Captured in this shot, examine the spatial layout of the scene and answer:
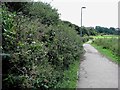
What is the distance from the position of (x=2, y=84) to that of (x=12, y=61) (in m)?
0.62

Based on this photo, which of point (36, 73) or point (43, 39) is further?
point (43, 39)

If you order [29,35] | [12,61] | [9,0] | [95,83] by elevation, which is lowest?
[95,83]

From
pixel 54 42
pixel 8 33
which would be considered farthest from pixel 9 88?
pixel 54 42

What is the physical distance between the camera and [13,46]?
280 inches

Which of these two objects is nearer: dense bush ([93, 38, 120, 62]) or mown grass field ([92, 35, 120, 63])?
mown grass field ([92, 35, 120, 63])

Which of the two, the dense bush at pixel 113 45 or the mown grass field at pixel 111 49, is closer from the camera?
the mown grass field at pixel 111 49

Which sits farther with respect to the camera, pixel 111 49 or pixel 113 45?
pixel 111 49

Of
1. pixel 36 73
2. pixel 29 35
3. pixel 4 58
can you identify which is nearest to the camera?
pixel 4 58

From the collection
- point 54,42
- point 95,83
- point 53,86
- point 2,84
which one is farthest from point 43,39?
point 2,84

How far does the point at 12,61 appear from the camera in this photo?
271 inches

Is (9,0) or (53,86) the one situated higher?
(9,0)

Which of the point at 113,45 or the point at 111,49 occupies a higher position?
the point at 113,45

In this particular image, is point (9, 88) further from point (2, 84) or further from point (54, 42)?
point (54, 42)

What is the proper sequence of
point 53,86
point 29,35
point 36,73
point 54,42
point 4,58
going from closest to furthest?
point 4,58, point 36,73, point 29,35, point 53,86, point 54,42
